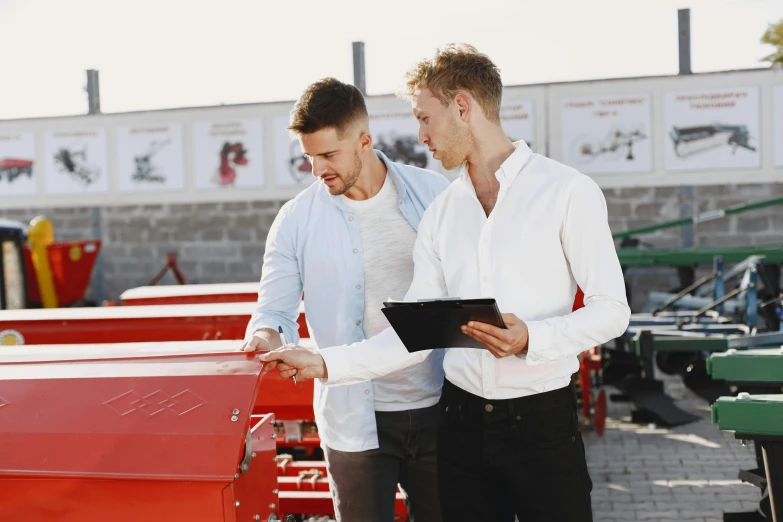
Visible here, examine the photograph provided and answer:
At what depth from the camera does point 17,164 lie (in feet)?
43.7

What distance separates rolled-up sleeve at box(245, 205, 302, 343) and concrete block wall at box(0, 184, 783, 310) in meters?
8.42

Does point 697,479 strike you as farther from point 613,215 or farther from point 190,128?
point 190,128

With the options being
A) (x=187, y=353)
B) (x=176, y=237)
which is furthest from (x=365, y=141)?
(x=176, y=237)

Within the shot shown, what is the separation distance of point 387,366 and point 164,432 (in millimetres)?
621

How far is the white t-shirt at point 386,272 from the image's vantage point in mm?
2877

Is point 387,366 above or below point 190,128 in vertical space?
below

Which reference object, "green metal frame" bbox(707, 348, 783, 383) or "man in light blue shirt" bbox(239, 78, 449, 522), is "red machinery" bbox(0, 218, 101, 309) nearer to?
"man in light blue shirt" bbox(239, 78, 449, 522)

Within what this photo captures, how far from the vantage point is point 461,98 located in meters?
2.40

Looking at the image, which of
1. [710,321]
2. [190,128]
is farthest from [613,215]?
[190,128]

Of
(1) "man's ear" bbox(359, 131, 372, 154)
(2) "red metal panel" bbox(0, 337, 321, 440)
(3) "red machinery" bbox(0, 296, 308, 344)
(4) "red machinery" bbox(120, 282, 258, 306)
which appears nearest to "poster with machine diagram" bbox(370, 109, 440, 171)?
(4) "red machinery" bbox(120, 282, 258, 306)

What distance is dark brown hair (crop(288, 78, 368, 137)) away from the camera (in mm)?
2885

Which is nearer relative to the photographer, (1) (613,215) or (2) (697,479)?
(2) (697,479)

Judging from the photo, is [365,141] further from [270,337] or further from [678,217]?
[678,217]

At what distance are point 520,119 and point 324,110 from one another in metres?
8.59
